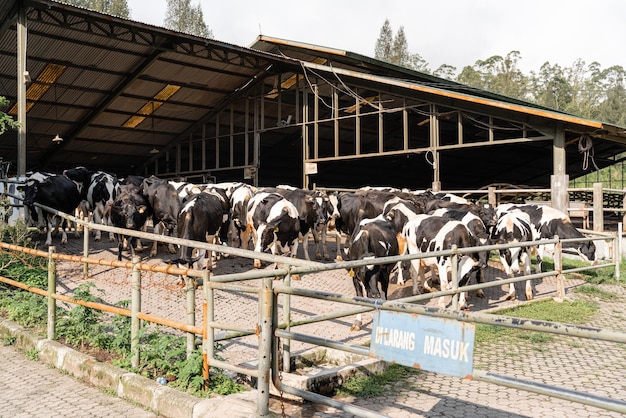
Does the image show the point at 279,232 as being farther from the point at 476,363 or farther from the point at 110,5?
the point at 110,5

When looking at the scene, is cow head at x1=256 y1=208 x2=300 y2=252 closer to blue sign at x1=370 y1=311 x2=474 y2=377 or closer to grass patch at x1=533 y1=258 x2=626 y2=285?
grass patch at x1=533 y1=258 x2=626 y2=285

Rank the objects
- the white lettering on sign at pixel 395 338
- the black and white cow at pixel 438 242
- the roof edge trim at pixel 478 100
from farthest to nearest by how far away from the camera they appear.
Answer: the roof edge trim at pixel 478 100, the black and white cow at pixel 438 242, the white lettering on sign at pixel 395 338

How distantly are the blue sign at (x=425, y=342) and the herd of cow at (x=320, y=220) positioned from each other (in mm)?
5038

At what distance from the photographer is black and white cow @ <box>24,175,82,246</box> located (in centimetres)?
1407

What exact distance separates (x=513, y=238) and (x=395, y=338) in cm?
954

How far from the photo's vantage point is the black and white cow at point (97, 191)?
16062 millimetres

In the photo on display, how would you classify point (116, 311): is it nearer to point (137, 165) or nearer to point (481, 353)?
point (481, 353)

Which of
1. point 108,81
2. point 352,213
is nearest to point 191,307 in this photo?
point 352,213

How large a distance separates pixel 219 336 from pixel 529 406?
2.94 m

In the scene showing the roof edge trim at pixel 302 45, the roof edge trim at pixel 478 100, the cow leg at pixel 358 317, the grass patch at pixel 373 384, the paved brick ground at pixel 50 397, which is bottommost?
the paved brick ground at pixel 50 397

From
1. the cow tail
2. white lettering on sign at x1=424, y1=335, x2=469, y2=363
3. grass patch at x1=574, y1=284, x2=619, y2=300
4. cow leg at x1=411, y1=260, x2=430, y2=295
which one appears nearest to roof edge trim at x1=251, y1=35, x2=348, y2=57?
the cow tail

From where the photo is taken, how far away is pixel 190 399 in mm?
4844

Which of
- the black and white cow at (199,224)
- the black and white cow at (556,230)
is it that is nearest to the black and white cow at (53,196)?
the black and white cow at (199,224)

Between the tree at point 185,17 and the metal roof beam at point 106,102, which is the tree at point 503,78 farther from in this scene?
the metal roof beam at point 106,102
